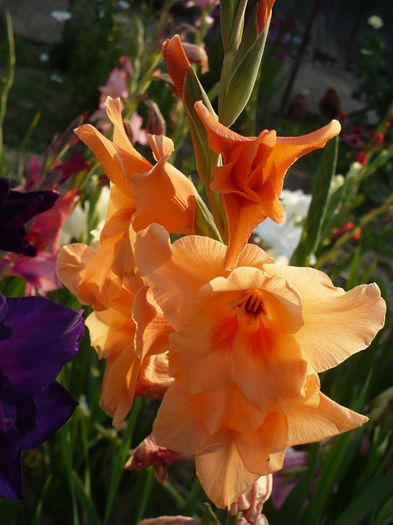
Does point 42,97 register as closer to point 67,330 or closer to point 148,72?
point 148,72

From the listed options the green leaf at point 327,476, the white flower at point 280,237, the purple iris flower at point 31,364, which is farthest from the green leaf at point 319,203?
the white flower at point 280,237

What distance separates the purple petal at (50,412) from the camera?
509 millimetres

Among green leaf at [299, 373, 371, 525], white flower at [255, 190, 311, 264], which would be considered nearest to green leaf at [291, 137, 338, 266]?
green leaf at [299, 373, 371, 525]

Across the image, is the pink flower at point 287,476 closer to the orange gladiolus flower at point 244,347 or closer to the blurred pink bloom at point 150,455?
the blurred pink bloom at point 150,455

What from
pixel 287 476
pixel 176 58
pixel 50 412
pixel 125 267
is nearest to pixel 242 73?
pixel 176 58

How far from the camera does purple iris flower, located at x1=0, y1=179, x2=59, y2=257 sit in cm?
53

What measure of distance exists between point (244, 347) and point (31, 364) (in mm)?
163

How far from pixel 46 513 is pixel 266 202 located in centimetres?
115

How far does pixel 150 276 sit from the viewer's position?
1.62 ft

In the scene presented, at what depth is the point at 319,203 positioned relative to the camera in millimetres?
879

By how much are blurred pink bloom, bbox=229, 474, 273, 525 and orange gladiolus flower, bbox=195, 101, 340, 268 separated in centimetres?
25

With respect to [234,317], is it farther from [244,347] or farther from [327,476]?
[327,476]

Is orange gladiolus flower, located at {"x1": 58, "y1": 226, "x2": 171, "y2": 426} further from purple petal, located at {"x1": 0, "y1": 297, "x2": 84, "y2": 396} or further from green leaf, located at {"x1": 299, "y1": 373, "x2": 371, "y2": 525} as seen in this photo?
green leaf, located at {"x1": 299, "y1": 373, "x2": 371, "y2": 525}

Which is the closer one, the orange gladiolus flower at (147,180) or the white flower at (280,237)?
the orange gladiolus flower at (147,180)
